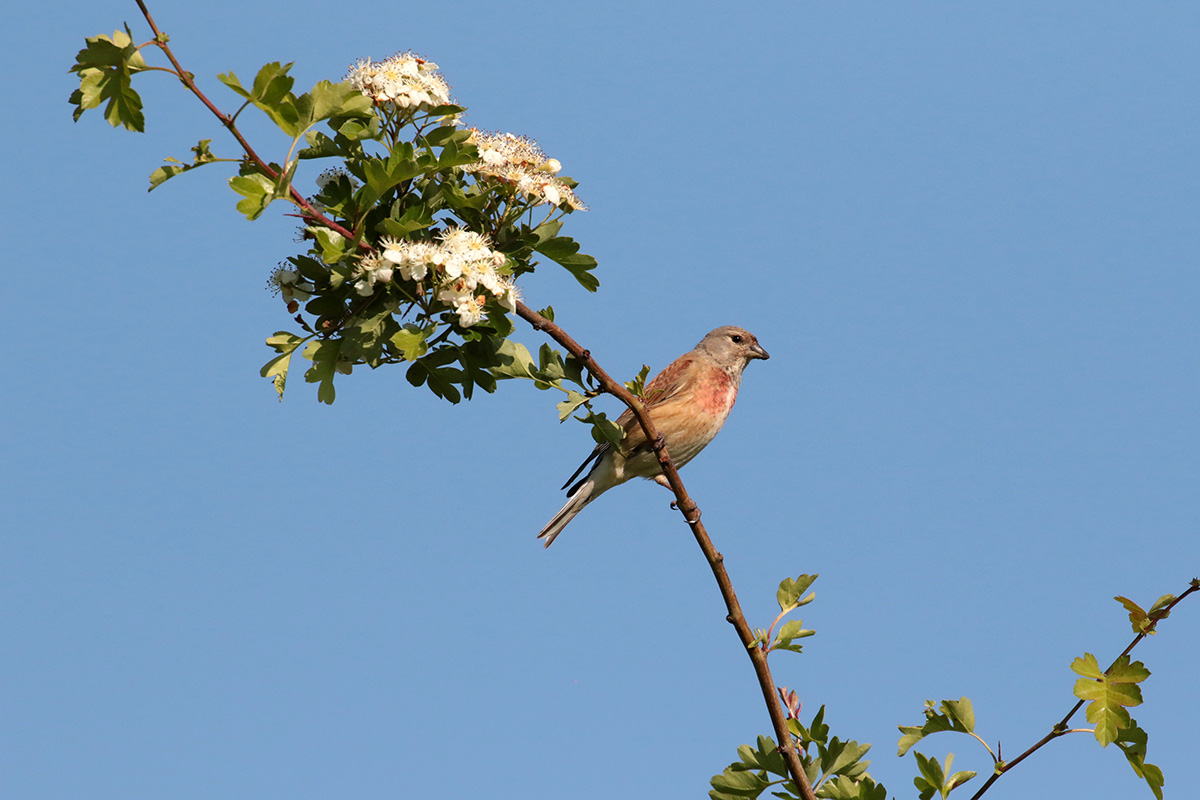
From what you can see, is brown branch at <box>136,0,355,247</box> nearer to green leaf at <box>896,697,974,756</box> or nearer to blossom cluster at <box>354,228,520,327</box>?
blossom cluster at <box>354,228,520,327</box>

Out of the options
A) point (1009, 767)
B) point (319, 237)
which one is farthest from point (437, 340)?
point (1009, 767)

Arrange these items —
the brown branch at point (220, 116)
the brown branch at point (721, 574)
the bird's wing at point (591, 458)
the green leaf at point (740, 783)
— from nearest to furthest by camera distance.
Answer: the brown branch at point (220, 116) → the brown branch at point (721, 574) → the green leaf at point (740, 783) → the bird's wing at point (591, 458)

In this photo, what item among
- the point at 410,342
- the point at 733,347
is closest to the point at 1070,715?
the point at 410,342

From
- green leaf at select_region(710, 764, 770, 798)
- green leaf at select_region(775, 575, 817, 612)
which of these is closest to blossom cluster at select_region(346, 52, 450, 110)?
green leaf at select_region(775, 575, 817, 612)

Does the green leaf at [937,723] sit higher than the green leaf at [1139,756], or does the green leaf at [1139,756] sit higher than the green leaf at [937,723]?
the green leaf at [937,723]

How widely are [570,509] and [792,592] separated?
3453 millimetres

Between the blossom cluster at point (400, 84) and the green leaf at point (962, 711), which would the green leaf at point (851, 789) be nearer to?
the green leaf at point (962, 711)

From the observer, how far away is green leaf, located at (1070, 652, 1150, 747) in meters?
3.34

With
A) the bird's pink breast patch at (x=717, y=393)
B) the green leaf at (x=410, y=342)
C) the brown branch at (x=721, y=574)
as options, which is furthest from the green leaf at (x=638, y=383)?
the bird's pink breast patch at (x=717, y=393)

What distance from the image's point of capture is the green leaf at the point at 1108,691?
11.0 feet

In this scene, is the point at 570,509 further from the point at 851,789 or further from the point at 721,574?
the point at 851,789

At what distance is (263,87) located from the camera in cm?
301

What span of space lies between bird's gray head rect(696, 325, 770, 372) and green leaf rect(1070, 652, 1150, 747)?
475 cm

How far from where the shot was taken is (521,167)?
361 centimetres
